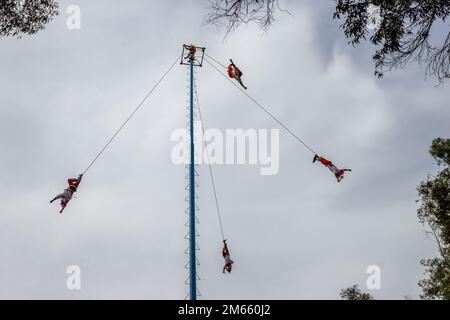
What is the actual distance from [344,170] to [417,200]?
1111 cm

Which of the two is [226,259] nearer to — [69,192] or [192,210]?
[192,210]

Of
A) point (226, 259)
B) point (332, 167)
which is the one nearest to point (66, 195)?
point (226, 259)

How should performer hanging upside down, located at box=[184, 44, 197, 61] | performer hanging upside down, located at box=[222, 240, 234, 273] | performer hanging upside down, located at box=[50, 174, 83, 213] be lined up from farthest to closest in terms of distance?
performer hanging upside down, located at box=[184, 44, 197, 61] → performer hanging upside down, located at box=[222, 240, 234, 273] → performer hanging upside down, located at box=[50, 174, 83, 213]

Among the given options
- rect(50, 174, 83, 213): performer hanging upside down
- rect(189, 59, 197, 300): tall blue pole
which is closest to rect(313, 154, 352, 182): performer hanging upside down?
rect(189, 59, 197, 300): tall blue pole

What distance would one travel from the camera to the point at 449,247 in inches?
757

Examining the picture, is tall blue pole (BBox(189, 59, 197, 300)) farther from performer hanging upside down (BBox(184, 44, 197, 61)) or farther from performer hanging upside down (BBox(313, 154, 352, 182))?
performer hanging upside down (BBox(313, 154, 352, 182))

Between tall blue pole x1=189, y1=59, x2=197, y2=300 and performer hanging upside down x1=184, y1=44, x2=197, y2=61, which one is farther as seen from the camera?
performer hanging upside down x1=184, y1=44, x2=197, y2=61

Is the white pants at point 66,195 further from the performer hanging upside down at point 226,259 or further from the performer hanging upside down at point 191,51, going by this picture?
the performer hanging upside down at point 191,51

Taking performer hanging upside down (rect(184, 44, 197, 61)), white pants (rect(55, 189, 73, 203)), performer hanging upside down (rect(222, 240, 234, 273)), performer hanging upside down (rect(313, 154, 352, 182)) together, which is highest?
performer hanging upside down (rect(184, 44, 197, 61))

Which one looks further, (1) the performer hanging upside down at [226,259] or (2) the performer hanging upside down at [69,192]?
(1) the performer hanging upside down at [226,259]

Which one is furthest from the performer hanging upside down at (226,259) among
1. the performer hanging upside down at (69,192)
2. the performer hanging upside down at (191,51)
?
the performer hanging upside down at (191,51)

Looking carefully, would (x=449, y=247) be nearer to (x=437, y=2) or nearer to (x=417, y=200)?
(x=417, y=200)

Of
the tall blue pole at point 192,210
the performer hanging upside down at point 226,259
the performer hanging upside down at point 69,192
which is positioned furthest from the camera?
the performer hanging upside down at point 226,259
